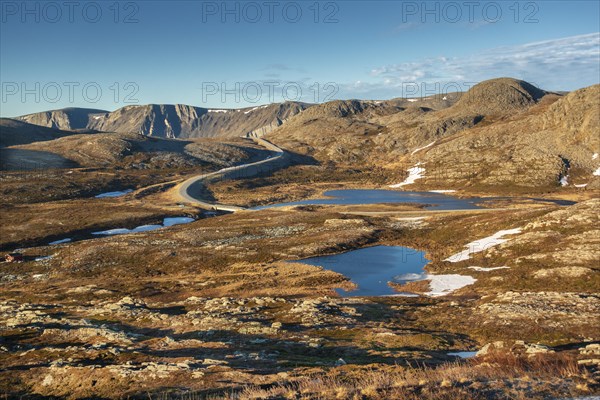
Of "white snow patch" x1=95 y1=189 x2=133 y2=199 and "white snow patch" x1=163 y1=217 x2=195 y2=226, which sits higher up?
"white snow patch" x1=95 y1=189 x2=133 y2=199

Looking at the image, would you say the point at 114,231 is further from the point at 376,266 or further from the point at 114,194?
the point at 376,266

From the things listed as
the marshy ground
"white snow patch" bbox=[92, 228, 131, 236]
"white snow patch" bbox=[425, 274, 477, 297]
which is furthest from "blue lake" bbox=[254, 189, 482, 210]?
"white snow patch" bbox=[425, 274, 477, 297]

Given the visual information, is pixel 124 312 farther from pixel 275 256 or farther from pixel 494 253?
pixel 494 253

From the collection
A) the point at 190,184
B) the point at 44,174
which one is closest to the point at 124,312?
the point at 190,184

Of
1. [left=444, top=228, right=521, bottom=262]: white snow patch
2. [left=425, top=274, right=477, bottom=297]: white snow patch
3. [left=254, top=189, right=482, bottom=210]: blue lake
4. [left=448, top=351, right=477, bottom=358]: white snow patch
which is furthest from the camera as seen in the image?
[left=254, top=189, right=482, bottom=210]: blue lake

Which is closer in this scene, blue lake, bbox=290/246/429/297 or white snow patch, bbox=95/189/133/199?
blue lake, bbox=290/246/429/297

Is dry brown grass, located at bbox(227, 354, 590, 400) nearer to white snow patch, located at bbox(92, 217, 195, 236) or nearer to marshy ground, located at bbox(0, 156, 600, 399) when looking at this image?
marshy ground, located at bbox(0, 156, 600, 399)

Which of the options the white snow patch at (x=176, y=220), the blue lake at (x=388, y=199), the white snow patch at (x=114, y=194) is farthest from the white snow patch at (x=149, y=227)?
the white snow patch at (x=114, y=194)
